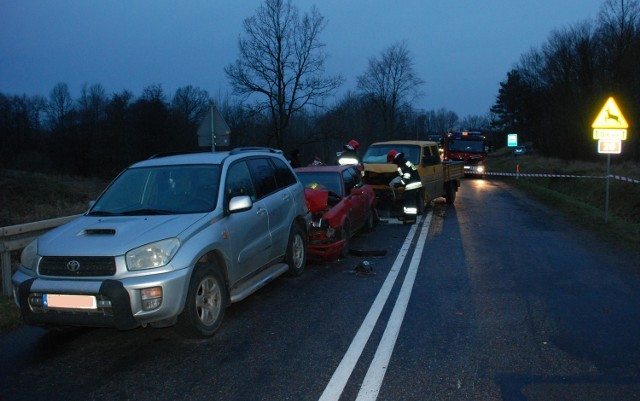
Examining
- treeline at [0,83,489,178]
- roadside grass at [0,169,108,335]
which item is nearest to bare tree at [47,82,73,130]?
treeline at [0,83,489,178]

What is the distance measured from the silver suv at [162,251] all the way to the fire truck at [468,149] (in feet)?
91.6

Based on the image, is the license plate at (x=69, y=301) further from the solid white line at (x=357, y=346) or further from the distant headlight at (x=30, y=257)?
the solid white line at (x=357, y=346)

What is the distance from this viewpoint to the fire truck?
108 feet

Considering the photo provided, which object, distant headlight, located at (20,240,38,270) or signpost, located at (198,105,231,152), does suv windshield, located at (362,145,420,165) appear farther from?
distant headlight, located at (20,240,38,270)

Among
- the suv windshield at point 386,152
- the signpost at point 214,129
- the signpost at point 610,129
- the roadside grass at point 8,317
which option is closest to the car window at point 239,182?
the roadside grass at point 8,317

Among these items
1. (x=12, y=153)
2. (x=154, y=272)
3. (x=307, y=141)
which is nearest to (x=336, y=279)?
(x=154, y=272)

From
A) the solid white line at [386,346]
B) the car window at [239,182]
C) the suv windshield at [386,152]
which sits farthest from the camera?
the suv windshield at [386,152]

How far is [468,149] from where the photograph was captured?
33.5m

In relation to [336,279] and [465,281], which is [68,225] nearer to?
[336,279]

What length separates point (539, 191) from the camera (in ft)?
75.2

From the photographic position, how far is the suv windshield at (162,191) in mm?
5668

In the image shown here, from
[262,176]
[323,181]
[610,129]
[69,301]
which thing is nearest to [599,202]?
[610,129]

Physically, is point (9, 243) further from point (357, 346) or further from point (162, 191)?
point (357, 346)

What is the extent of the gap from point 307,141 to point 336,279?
28838 mm
